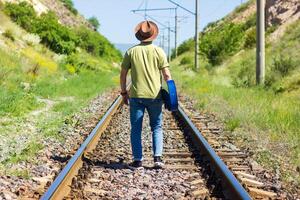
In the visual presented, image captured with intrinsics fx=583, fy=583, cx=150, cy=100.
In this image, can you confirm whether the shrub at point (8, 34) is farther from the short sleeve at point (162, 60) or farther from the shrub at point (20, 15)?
the short sleeve at point (162, 60)

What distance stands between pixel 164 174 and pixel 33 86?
1360 cm

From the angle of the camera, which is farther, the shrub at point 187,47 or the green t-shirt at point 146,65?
the shrub at point 187,47

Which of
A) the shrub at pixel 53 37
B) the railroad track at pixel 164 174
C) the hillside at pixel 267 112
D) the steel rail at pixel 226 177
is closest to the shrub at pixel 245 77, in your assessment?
the hillside at pixel 267 112

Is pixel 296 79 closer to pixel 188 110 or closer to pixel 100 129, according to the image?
pixel 188 110

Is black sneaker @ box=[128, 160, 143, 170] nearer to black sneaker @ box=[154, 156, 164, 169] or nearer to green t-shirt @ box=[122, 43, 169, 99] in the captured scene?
black sneaker @ box=[154, 156, 164, 169]

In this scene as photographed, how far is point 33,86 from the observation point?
68.1ft

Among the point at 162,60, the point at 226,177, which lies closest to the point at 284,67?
the point at 162,60

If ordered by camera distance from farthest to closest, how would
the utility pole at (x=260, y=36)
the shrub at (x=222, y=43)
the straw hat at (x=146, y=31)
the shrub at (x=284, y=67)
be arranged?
the shrub at (x=222, y=43) < the shrub at (x=284, y=67) < the utility pole at (x=260, y=36) < the straw hat at (x=146, y=31)

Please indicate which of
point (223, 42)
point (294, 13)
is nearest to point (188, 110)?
point (223, 42)

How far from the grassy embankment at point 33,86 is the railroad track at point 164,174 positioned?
2.91 feet

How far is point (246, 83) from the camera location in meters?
24.1

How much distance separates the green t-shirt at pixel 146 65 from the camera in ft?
27.0

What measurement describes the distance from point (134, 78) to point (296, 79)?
15.5 metres

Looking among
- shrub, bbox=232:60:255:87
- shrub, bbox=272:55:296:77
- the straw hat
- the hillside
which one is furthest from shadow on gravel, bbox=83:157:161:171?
shrub, bbox=272:55:296:77
